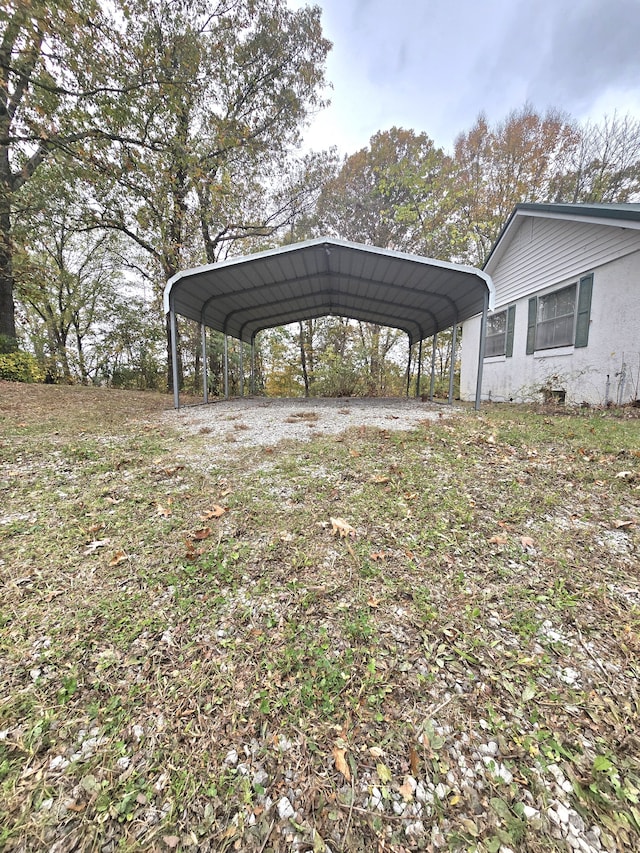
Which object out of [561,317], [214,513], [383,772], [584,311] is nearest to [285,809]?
[383,772]

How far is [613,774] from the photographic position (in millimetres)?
1006

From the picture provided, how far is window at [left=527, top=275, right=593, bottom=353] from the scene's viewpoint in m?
6.71

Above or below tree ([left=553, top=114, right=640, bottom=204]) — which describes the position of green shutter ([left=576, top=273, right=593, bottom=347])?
below

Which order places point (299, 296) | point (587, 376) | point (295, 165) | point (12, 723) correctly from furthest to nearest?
point (295, 165) → point (299, 296) → point (587, 376) → point (12, 723)

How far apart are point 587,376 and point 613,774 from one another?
7451mm

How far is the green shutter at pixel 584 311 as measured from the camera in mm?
6621

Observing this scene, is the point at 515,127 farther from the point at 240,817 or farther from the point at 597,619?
the point at 240,817

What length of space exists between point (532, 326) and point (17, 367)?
13.6 meters

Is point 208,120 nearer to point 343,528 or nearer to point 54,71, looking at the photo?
point 54,71

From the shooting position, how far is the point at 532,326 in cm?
→ 834

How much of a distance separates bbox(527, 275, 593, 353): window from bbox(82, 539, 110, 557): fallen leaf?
8289 millimetres

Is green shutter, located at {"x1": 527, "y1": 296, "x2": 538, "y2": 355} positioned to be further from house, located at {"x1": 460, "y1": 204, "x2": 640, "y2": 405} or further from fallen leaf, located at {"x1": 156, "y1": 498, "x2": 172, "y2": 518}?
fallen leaf, located at {"x1": 156, "y1": 498, "x2": 172, "y2": 518}

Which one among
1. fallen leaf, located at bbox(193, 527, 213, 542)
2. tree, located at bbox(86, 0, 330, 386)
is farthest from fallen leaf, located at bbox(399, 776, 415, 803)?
tree, located at bbox(86, 0, 330, 386)

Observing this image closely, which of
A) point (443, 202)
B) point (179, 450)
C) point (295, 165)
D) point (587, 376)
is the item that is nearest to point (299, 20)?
point (295, 165)
